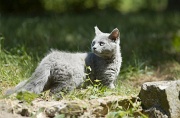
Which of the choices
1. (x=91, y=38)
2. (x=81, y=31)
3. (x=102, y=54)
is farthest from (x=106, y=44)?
(x=81, y=31)

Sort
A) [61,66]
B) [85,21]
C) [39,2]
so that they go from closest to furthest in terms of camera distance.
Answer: [61,66], [85,21], [39,2]

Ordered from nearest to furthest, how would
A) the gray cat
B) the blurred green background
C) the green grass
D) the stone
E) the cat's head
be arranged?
1. the stone
2. the gray cat
3. the cat's head
4. the green grass
5. the blurred green background

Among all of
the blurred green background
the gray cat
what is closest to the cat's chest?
the gray cat

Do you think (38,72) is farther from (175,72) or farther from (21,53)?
(175,72)

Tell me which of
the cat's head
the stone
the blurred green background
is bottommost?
the stone

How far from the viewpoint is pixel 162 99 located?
415 cm

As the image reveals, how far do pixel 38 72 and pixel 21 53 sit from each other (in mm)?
1666

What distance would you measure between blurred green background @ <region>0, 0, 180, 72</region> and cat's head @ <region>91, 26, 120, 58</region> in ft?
3.31

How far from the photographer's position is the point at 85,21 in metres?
10.8

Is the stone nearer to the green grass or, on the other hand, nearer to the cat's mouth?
the green grass

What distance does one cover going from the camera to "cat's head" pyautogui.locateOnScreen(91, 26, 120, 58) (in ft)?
16.6

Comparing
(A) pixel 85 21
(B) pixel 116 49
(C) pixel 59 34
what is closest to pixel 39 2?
(A) pixel 85 21

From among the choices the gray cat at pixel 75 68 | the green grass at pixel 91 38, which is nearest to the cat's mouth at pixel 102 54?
the gray cat at pixel 75 68

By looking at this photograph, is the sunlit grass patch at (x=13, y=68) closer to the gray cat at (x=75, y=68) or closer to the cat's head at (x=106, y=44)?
the gray cat at (x=75, y=68)
